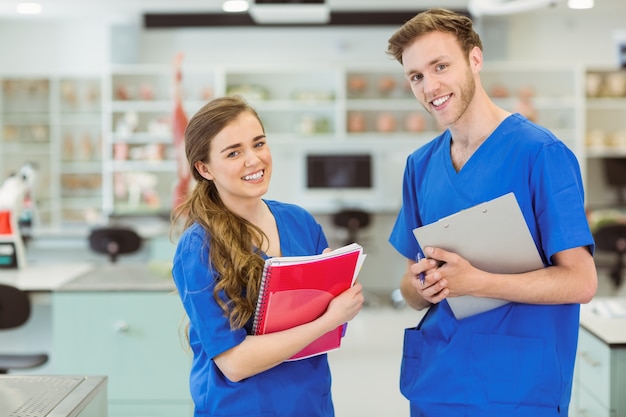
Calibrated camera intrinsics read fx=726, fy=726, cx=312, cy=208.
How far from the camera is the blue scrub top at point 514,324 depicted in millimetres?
1470

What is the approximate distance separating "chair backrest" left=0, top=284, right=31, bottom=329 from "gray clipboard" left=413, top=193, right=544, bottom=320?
2085 mm

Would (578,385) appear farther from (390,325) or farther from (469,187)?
(390,325)

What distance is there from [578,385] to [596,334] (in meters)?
0.33

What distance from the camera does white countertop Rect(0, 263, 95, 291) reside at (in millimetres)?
3236

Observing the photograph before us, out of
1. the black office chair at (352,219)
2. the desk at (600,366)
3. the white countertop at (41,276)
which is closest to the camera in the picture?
the desk at (600,366)

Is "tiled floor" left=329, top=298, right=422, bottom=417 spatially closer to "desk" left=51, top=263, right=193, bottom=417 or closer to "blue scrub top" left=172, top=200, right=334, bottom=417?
"desk" left=51, top=263, right=193, bottom=417

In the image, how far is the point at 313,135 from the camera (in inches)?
287

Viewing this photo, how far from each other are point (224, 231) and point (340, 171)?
5.74 metres

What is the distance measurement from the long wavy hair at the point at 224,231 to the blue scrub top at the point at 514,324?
17.1 inches

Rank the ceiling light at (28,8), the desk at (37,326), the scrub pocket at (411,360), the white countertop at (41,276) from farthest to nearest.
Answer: the ceiling light at (28,8) → the desk at (37,326) → the white countertop at (41,276) → the scrub pocket at (411,360)

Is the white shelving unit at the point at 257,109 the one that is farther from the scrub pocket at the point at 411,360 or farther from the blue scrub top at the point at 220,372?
the blue scrub top at the point at 220,372

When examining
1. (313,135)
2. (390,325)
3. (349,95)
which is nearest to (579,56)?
(349,95)

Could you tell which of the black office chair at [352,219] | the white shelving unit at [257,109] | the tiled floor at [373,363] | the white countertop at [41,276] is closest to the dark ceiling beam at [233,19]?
the white shelving unit at [257,109]

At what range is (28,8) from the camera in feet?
22.6
